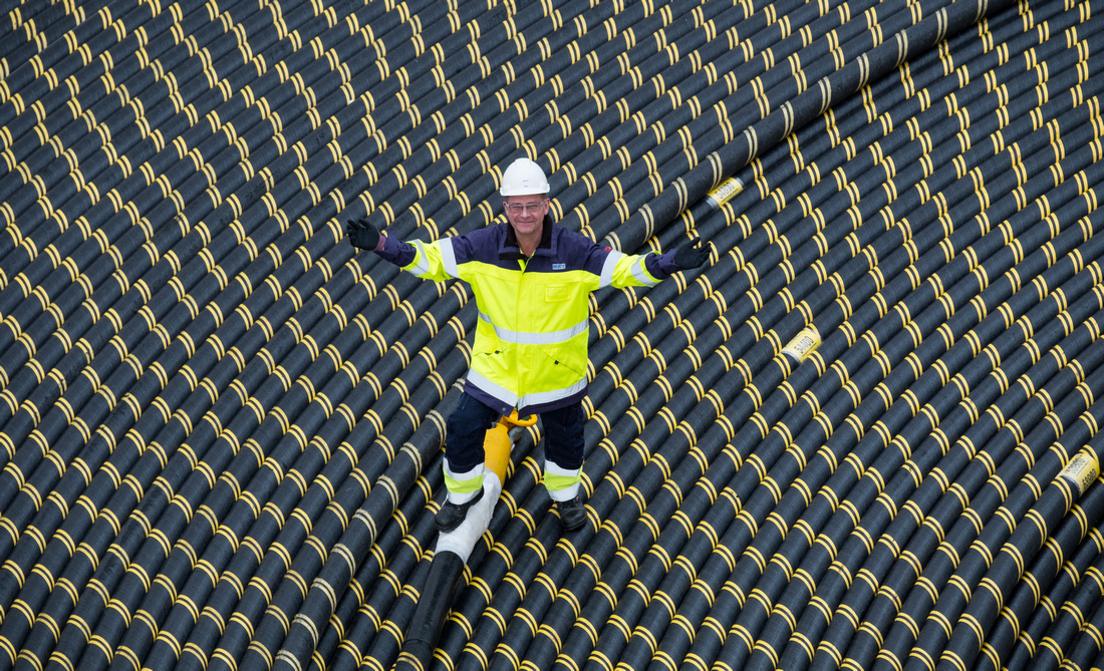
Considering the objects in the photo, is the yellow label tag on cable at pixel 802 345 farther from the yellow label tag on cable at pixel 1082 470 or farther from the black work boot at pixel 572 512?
the black work boot at pixel 572 512

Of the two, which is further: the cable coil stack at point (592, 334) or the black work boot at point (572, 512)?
the black work boot at point (572, 512)

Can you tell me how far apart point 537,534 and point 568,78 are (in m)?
2.76

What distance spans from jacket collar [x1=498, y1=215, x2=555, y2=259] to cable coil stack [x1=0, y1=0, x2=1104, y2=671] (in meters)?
1.48

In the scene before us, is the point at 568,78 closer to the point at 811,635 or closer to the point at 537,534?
the point at 537,534

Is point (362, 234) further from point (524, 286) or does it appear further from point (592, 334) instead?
point (592, 334)

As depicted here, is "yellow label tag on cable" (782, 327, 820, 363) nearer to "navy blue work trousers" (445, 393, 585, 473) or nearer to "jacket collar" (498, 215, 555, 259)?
"navy blue work trousers" (445, 393, 585, 473)

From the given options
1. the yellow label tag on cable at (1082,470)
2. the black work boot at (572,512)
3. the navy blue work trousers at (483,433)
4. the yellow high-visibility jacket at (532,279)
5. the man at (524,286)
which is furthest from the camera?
the yellow label tag on cable at (1082,470)

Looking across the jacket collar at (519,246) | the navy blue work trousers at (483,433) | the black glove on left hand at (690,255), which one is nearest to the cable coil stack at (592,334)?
the navy blue work trousers at (483,433)

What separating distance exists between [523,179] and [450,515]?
1870 mm

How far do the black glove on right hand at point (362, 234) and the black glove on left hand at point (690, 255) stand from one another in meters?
1.25

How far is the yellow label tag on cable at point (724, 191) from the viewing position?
908cm

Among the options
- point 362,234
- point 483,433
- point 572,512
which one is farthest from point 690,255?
point 572,512

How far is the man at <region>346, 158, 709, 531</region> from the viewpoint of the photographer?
21.9ft

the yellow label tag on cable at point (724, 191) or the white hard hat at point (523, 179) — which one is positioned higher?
the yellow label tag on cable at point (724, 191)
